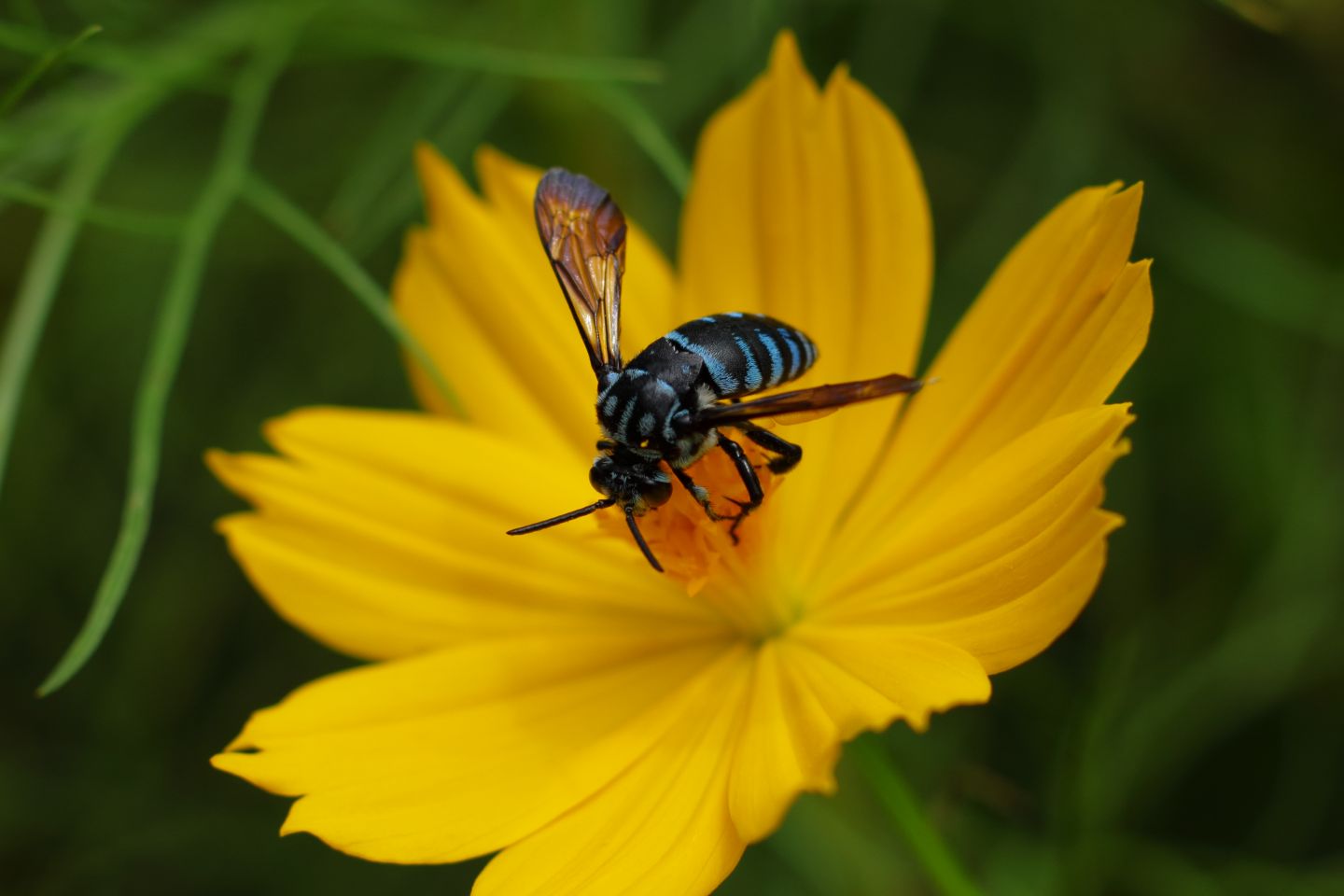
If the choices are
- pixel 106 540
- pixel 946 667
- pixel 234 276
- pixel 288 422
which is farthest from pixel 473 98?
pixel 946 667

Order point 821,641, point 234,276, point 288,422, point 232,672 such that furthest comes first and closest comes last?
point 234,276 → point 232,672 → point 288,422 → point 821,641

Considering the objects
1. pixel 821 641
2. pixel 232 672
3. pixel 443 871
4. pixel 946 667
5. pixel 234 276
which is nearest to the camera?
pixel 946 667

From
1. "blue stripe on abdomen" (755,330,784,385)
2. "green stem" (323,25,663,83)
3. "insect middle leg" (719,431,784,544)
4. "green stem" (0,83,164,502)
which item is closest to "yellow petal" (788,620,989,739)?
"insect middle leg" (719,431,784,544)

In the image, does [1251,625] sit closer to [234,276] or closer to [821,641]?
[821,641]

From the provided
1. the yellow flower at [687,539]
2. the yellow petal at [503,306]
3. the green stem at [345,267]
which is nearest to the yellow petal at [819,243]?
the yellow flower at [687,539]

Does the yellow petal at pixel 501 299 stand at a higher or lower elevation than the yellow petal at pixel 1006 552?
higher

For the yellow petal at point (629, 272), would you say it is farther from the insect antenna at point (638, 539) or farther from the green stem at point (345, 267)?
the insect antenna at point (638, 539)
